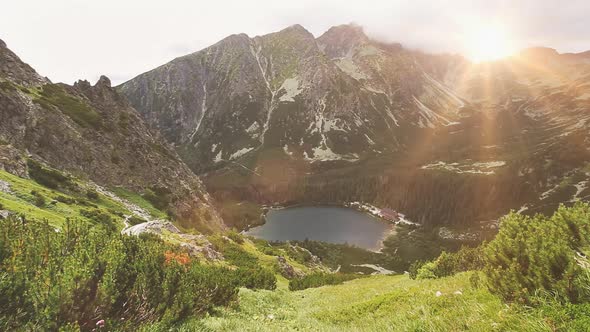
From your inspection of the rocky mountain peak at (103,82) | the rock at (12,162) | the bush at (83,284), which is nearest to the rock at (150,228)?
the rock at (12,162)

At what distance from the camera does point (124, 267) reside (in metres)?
7.98

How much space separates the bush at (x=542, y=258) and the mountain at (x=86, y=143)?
186 ft

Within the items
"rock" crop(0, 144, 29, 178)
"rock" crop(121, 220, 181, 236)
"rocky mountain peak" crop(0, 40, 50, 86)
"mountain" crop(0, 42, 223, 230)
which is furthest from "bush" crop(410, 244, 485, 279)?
"rocky mountain peak" crop(0, 40, 50, 86)

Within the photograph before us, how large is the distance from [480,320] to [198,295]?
661cm

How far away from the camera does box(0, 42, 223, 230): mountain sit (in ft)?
212

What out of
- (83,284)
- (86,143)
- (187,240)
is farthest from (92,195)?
(83,284)

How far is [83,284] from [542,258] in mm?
8628

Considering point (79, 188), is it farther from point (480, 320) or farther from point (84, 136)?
point (480, 320)

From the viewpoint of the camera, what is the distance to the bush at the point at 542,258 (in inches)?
227

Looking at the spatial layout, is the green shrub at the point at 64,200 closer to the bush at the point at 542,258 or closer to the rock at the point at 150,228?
the rock at the point at 150,228

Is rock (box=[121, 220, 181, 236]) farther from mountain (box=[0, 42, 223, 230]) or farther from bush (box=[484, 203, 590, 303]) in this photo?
bush (box=[484, 203, 590, 303])

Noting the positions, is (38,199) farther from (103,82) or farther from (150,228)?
(103,82)

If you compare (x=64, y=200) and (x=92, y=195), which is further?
(x=92, y=195)

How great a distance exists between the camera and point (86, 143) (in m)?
74.8
